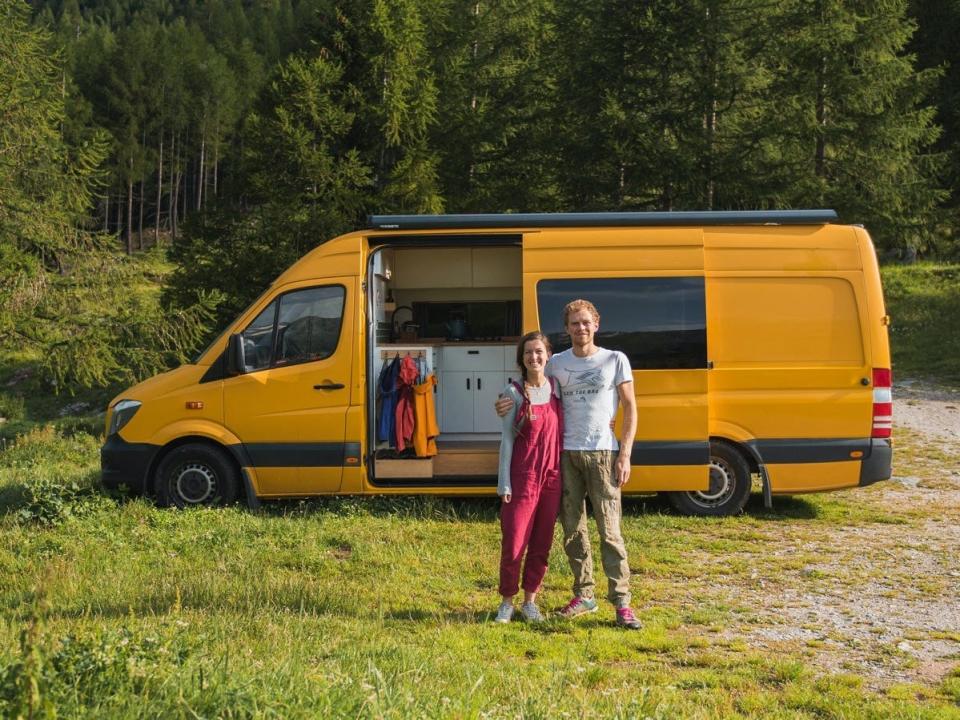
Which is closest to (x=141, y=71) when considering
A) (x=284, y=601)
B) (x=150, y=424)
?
(x=150, y=424)

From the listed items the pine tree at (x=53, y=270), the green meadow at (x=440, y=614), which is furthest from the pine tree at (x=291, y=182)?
the green meadow at (x=440, y=614)

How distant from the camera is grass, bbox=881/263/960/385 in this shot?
20703mm

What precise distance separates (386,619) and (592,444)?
1652 mm

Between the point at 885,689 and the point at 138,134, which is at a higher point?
the point at 138,134

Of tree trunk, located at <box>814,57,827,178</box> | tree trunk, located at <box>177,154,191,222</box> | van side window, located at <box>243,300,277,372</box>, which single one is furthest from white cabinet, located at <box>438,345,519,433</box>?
tree trunk, located at <box>177,154,191,222</box>

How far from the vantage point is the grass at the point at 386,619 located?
11.4ft

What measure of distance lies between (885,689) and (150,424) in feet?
22.0

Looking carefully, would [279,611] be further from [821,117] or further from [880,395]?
[821,117]

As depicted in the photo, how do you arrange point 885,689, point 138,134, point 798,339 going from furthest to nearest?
point 138,134
point 798,339
point 885,689

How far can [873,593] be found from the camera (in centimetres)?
670

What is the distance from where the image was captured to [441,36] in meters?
24.7

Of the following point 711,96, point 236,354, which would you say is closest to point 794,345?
point 236,354

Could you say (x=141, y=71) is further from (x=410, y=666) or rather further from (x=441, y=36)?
(x=410, y=666)

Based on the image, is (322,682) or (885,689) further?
(885,689)
